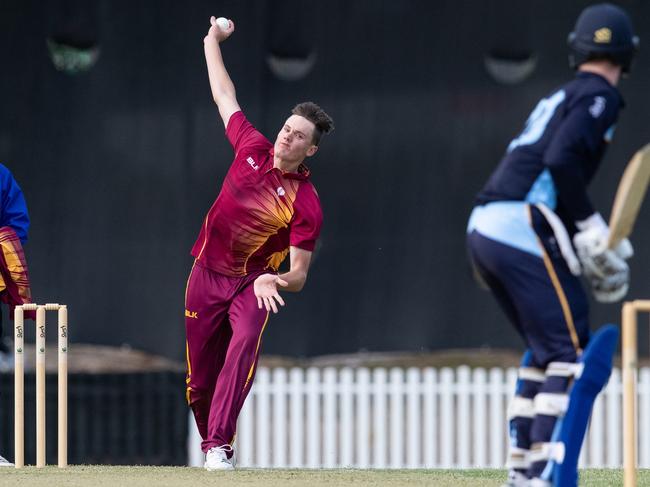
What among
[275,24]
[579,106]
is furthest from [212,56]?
[275,24]

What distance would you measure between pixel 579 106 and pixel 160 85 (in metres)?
5.79

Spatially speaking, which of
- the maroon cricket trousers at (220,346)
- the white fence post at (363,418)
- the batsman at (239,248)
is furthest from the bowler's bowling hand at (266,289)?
the white fence post at (363,418)

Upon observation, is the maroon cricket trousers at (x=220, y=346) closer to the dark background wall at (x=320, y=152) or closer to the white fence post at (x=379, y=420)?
the white fence post at (x=379, y=420)

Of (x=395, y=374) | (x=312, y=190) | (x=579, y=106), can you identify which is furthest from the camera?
(x=395, y=374)

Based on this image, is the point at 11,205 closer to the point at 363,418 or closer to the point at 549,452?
the point at 549,452

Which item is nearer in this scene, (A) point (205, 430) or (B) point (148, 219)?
(A) point (205, 430)

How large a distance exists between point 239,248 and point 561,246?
1.79 meters

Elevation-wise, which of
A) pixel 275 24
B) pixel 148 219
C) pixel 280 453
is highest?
pixel 275 24

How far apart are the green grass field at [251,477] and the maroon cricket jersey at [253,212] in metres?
0.80

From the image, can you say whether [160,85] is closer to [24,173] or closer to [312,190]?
[24,173]

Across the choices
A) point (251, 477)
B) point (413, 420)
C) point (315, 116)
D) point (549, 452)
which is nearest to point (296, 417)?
point (413, 420)

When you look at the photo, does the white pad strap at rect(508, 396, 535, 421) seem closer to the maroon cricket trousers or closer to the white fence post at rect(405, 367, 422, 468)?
the maroon cricket trousers

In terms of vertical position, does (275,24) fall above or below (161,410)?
above

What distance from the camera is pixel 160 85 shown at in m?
9.02
